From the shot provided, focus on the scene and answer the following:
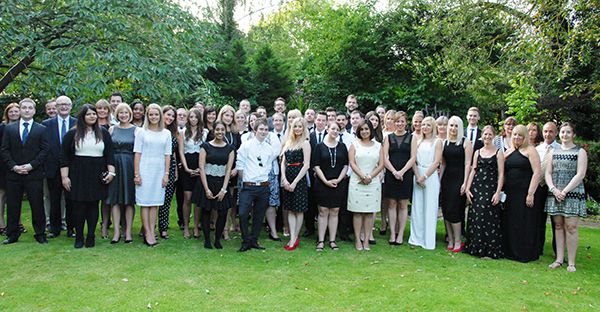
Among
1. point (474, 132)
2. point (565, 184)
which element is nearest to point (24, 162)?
point (474, 132)

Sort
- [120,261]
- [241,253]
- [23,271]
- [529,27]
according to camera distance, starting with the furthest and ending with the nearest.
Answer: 1. [529,27]
2. [241,253]
3. [120,261]
4. [23,271]

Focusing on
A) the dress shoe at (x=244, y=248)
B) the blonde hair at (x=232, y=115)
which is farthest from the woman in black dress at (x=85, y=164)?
the dress shoe at (x=244, y=248)

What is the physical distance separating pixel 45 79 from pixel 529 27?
351 inches

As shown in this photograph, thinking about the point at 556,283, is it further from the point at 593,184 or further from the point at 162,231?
the point at 593,184

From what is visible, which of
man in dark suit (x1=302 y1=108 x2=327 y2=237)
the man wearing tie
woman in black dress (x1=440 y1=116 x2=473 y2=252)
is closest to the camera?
woman in black dress (x1=440 y1=116 x2=473 y2=252)

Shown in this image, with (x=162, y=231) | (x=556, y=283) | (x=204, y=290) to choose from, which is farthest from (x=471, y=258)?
(x=162, y=231)

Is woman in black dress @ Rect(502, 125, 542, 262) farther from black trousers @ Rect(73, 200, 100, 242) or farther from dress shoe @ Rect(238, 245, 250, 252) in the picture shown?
black trousers @ Rect(73, 200, 100, 242)

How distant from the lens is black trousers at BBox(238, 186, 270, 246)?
6.22 metres

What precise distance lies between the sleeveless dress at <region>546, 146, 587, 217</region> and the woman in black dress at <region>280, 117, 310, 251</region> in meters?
3.06

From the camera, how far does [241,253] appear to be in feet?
20.0

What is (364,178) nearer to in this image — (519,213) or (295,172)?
(295,172)

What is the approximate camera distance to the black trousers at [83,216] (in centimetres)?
609

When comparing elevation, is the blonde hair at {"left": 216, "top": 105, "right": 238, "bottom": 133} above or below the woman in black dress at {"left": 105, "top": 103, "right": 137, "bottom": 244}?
above

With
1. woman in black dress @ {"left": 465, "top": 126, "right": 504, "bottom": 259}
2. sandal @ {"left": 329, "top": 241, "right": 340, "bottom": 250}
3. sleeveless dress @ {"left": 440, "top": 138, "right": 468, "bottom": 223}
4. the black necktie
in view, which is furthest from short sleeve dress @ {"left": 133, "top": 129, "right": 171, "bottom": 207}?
woman in black dress @ {"left": 465, "top": 126, "right": 504, "bottom": 259}
